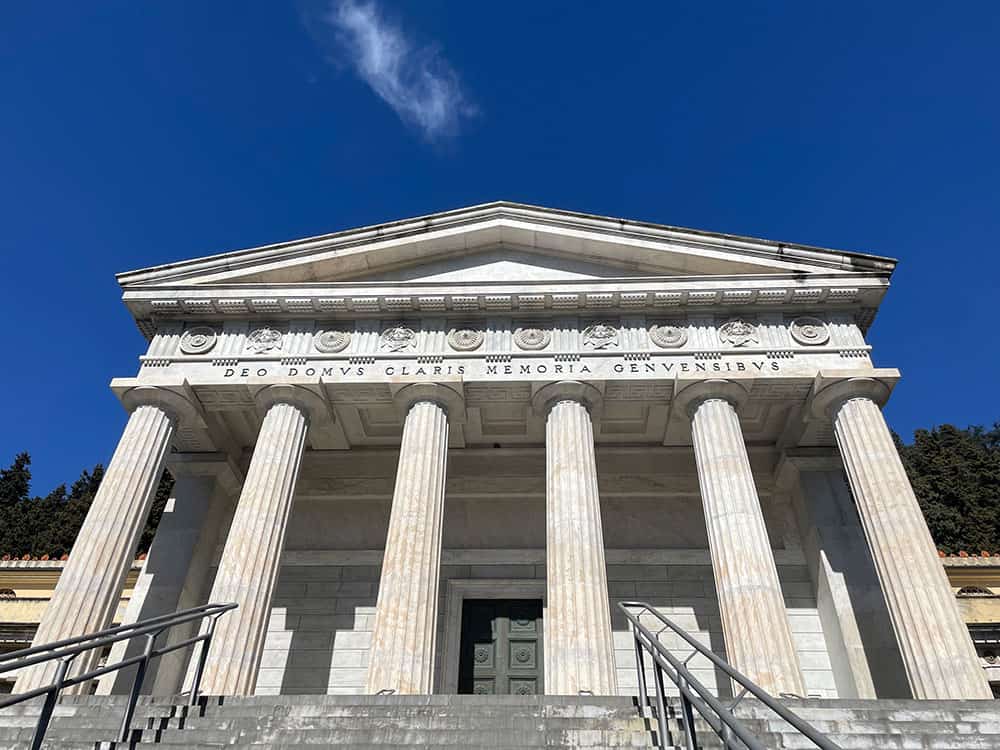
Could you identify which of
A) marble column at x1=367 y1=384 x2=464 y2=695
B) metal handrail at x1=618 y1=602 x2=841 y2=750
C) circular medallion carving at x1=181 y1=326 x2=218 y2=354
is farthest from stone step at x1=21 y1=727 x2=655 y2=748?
circular medallion carving at x1=181 y1=326 x2=218 y2=354

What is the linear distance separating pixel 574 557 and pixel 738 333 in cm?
641

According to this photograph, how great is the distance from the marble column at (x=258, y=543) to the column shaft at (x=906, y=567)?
10.7 m

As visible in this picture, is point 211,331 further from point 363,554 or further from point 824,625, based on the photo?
point 824,625

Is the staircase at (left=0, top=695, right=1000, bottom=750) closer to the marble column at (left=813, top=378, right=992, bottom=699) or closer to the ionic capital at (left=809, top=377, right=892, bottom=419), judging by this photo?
the marble column at (left=813, top=378, right=992, bottom=699)

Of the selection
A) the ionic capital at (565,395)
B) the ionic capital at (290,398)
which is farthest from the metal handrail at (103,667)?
the ionic capital at (565,395)

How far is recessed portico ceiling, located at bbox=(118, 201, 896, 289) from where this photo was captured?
664 inches

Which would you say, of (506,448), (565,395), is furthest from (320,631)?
(565,395)

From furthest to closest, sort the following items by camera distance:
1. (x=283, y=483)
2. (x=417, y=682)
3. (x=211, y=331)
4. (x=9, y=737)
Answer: (x=211, y=331) → (x=283, y=483) → (x=417, y=682) → (x=9, y=737)

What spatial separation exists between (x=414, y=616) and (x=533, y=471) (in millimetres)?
6791

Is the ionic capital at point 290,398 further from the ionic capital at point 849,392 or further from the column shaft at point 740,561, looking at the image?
the ionic capital at point 849,392

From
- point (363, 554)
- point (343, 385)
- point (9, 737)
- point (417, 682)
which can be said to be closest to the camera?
point (9, 737)

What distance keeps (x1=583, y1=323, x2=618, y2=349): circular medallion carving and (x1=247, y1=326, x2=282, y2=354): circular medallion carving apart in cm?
677

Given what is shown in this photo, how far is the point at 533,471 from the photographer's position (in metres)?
18.6

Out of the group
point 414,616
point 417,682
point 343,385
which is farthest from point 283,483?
point 417,682
